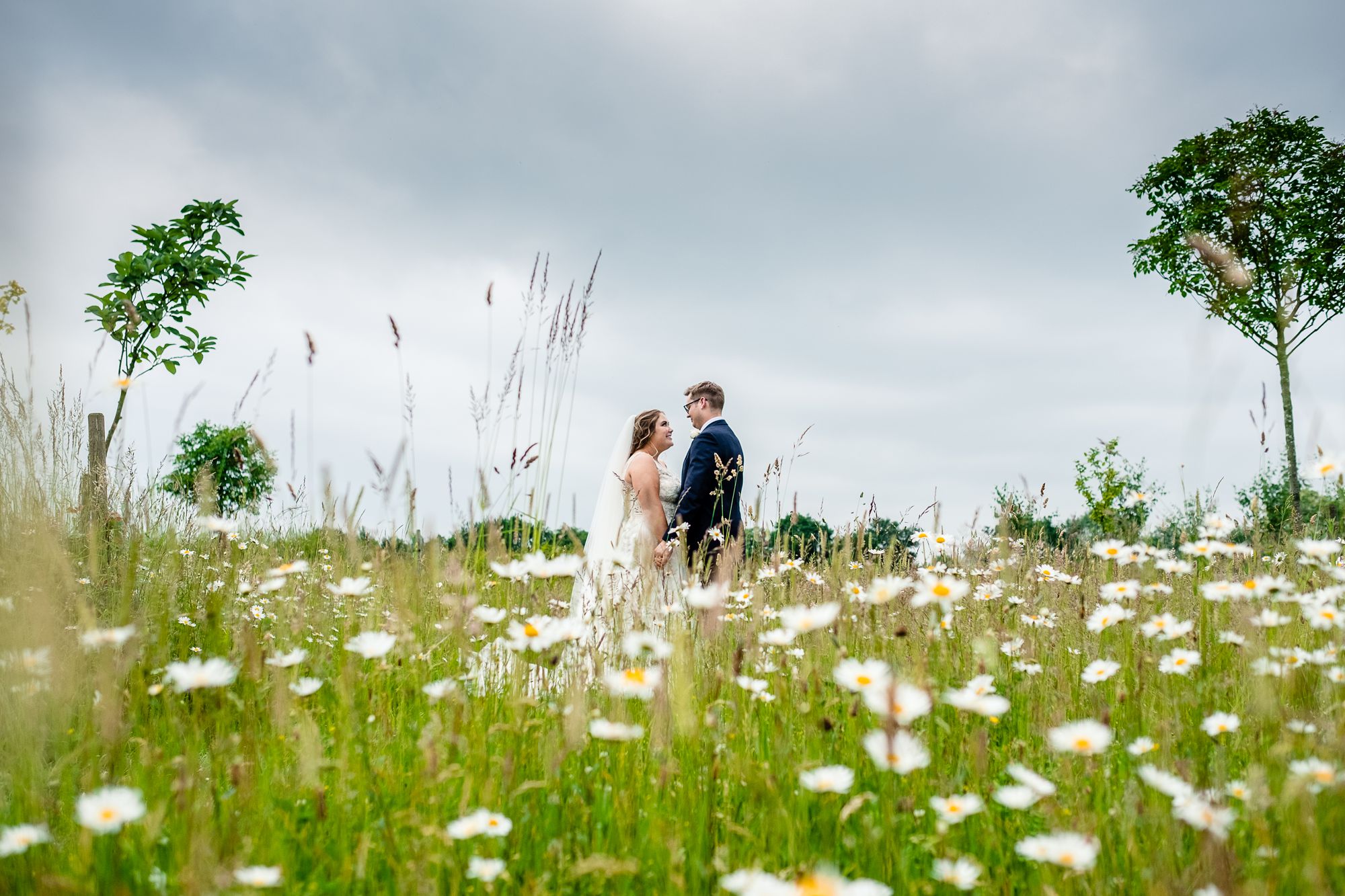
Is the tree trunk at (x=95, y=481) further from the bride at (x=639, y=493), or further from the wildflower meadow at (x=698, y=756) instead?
the bride at (x=639, y=493)

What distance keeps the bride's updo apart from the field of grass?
4064mm

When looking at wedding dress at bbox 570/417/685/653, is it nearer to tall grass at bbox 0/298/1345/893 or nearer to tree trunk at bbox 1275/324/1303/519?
tall grass at bbox 0/298/1345/893

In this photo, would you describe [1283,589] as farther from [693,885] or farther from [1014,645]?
[693,885]

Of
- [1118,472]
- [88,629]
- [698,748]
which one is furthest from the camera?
[1118,472]

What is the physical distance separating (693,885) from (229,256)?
580 centimetres

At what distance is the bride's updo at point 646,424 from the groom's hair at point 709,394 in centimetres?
33

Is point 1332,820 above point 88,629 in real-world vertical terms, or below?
below

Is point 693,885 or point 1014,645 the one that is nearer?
point 693,885

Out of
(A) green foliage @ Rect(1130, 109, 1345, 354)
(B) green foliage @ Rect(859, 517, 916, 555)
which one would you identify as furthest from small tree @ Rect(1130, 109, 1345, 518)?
(B) green foliage @ Rect(859, 517, 916, 555)

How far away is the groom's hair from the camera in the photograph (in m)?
6.88

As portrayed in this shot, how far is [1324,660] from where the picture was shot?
1.89m

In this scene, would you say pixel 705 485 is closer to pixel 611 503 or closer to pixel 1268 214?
pixel 611 503

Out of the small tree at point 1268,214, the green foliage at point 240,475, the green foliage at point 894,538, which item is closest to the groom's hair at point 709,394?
the green foliage at point 894,538

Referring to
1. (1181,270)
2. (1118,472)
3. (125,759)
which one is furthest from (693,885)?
(1118,472)
